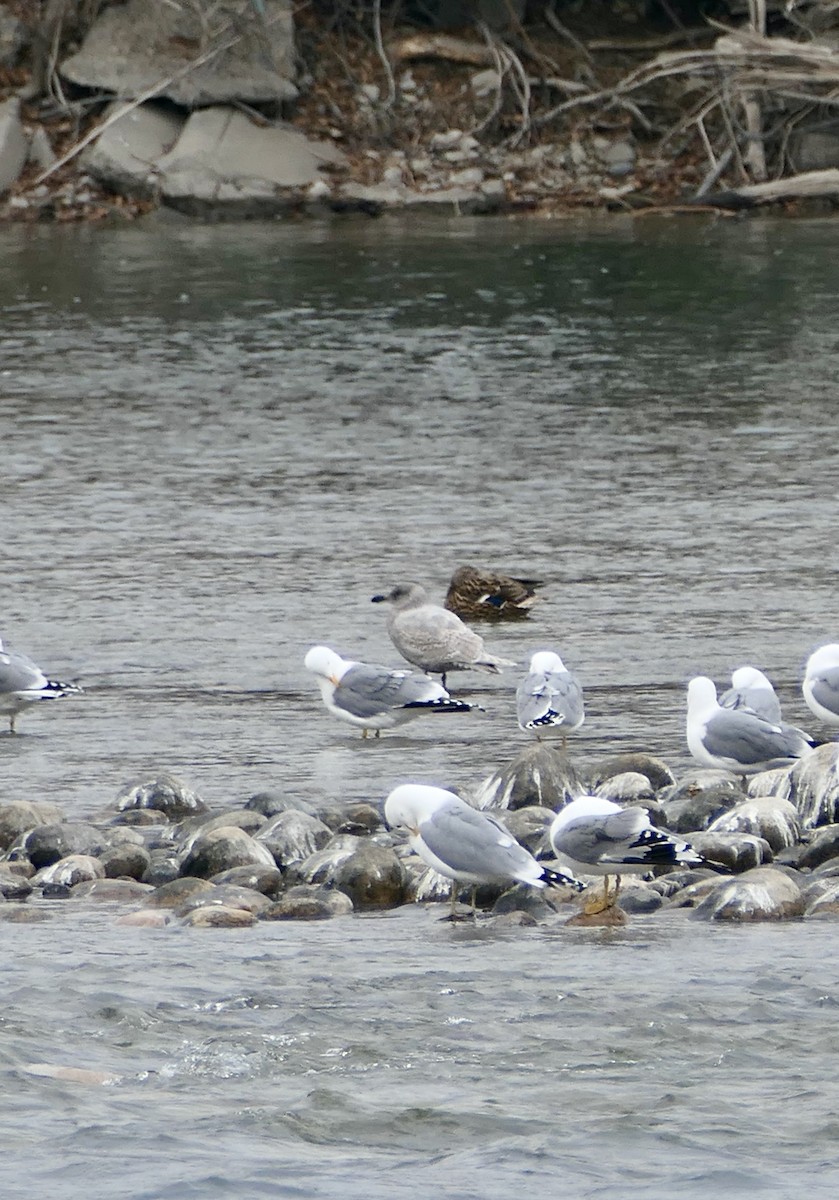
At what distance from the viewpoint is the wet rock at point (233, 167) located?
3597 centimetres

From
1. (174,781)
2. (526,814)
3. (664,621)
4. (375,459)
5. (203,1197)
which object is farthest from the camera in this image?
(375,459)

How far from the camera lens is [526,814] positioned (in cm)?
877

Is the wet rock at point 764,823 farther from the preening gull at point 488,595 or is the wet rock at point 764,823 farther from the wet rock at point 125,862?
the preening gull at point 488,595

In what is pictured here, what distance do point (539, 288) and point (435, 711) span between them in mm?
17485

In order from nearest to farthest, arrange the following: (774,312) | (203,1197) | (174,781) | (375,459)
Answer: (203,1197) → (174,781) → (375,459) → (774,312)

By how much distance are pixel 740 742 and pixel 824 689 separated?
2.58 feet

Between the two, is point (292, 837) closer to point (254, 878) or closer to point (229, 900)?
point (254, 878)

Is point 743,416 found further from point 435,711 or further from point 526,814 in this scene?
point 526,814

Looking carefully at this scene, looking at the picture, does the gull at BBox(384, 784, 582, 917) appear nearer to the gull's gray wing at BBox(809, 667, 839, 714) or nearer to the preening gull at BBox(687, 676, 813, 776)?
the preening gull at BBox(687, 676, 813, 776)

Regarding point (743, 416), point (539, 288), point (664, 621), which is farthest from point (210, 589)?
point (539, 288)

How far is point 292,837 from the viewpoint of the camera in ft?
27.7

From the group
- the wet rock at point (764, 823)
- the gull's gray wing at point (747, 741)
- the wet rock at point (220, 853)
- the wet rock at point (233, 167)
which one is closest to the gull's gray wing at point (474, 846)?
the wet rock at point (220, 853)

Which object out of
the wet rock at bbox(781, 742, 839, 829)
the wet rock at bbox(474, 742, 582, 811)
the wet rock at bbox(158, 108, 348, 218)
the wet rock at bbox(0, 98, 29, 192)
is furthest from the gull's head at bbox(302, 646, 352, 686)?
the wet rock at bbox(0, 98, 29, 192)

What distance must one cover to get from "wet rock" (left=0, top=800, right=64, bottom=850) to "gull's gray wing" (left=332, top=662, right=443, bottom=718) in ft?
6.26
